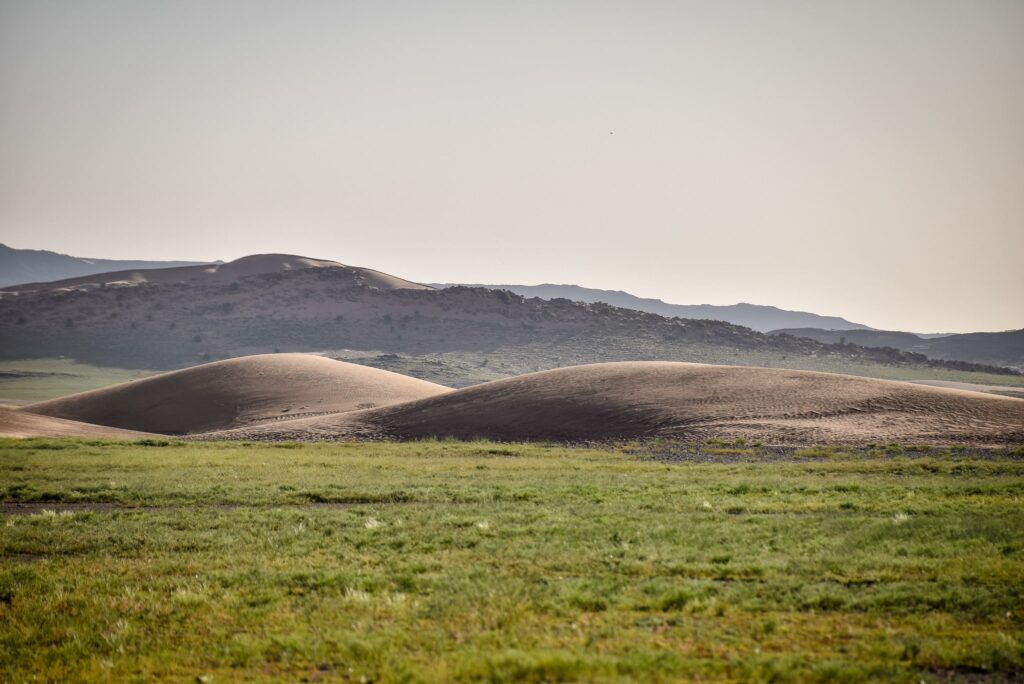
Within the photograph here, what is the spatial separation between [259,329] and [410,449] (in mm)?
163059

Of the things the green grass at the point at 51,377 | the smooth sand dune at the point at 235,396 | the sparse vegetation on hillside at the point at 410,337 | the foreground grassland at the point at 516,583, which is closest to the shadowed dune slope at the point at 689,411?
the smooth sand dune at the point at 235,396

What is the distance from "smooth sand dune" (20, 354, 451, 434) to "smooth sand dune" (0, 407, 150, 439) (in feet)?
36.2

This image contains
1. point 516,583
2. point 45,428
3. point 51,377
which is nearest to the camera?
point 516,583

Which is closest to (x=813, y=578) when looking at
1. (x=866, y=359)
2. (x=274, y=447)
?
(x=274, y=447)

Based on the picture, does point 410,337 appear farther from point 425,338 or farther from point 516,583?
point 516,583

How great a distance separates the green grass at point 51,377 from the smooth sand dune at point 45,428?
246ft

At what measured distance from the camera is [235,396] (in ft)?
266

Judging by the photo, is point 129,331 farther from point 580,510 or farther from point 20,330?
point 580,510

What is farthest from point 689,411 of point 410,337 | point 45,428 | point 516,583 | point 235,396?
point 410,337

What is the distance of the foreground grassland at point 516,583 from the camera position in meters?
8.83

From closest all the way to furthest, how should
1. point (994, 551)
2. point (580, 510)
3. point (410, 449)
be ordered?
point (994, 551), point (580, 510), point (410, 449)

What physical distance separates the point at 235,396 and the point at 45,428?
2467 centimetres

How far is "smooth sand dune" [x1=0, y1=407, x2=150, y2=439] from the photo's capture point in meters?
54.0

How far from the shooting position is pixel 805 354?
177m
